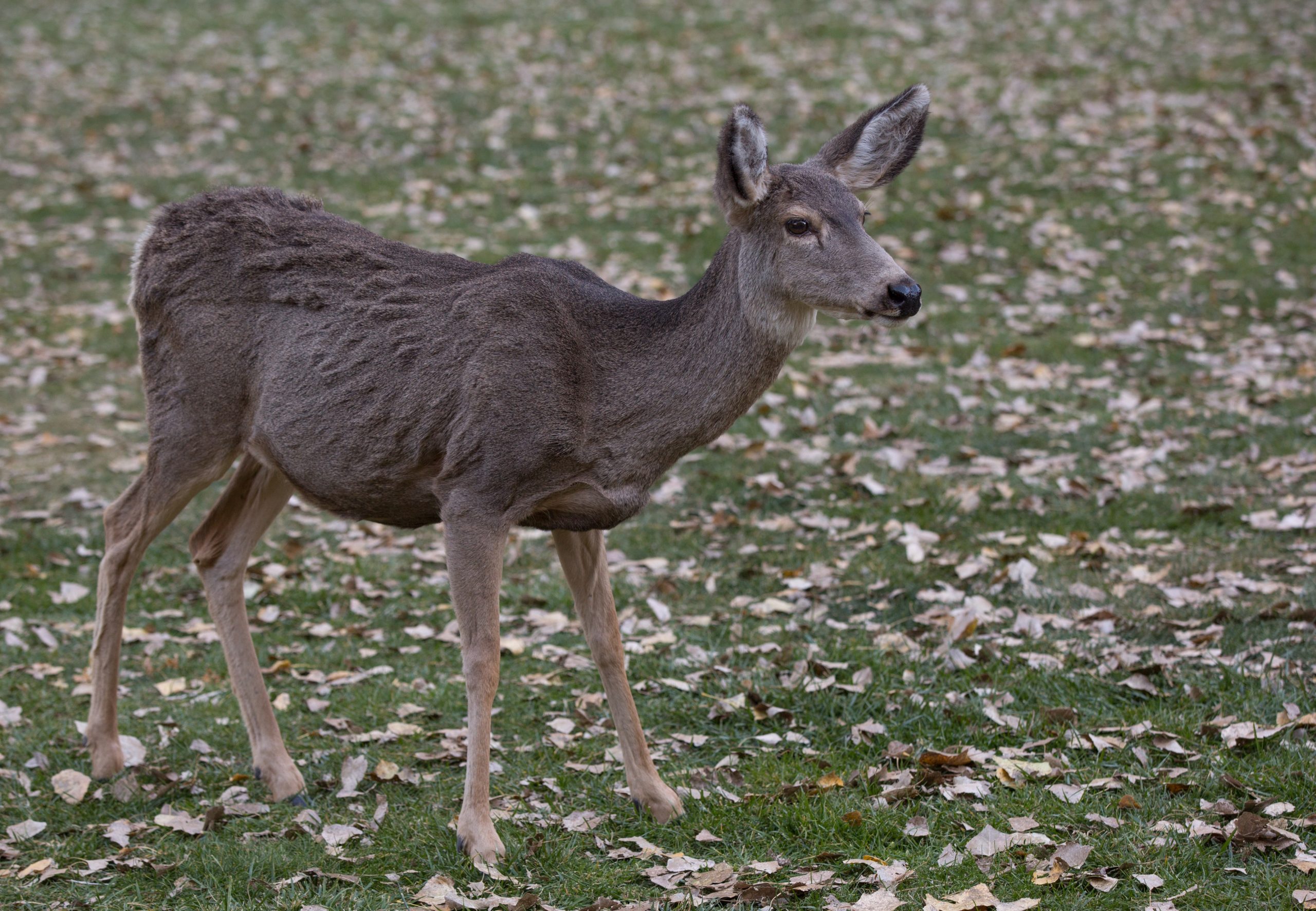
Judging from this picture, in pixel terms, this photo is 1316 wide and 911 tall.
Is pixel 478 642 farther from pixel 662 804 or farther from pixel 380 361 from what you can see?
pixel 380 361

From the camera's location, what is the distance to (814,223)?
427cm

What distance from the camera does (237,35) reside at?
19.8 meters

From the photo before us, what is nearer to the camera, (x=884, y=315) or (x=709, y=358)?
(x=884, y=315)

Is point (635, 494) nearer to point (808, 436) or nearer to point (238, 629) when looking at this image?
point (238, 629)

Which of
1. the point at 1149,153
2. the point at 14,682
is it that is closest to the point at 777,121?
the point at 1149,153

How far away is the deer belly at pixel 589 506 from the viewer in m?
4.49

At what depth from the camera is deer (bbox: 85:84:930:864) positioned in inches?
173

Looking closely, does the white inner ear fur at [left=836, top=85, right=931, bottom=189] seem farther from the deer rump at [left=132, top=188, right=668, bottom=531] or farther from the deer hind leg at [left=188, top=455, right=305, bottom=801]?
the deer hind leg at [left=188, top=455, right=305, bottom=801]

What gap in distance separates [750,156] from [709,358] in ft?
2.28

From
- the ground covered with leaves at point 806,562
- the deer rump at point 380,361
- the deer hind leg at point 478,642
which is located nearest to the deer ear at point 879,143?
the deer rump at point 380,361

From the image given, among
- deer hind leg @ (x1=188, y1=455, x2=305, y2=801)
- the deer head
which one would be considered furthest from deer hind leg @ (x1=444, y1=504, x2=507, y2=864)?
the deer head

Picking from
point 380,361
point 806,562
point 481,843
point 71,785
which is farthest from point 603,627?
point 806,562

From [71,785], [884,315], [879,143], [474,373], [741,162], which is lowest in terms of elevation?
[71,785]

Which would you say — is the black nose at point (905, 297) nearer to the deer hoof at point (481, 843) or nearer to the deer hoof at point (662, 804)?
the deer hoof at point (662, 804)
